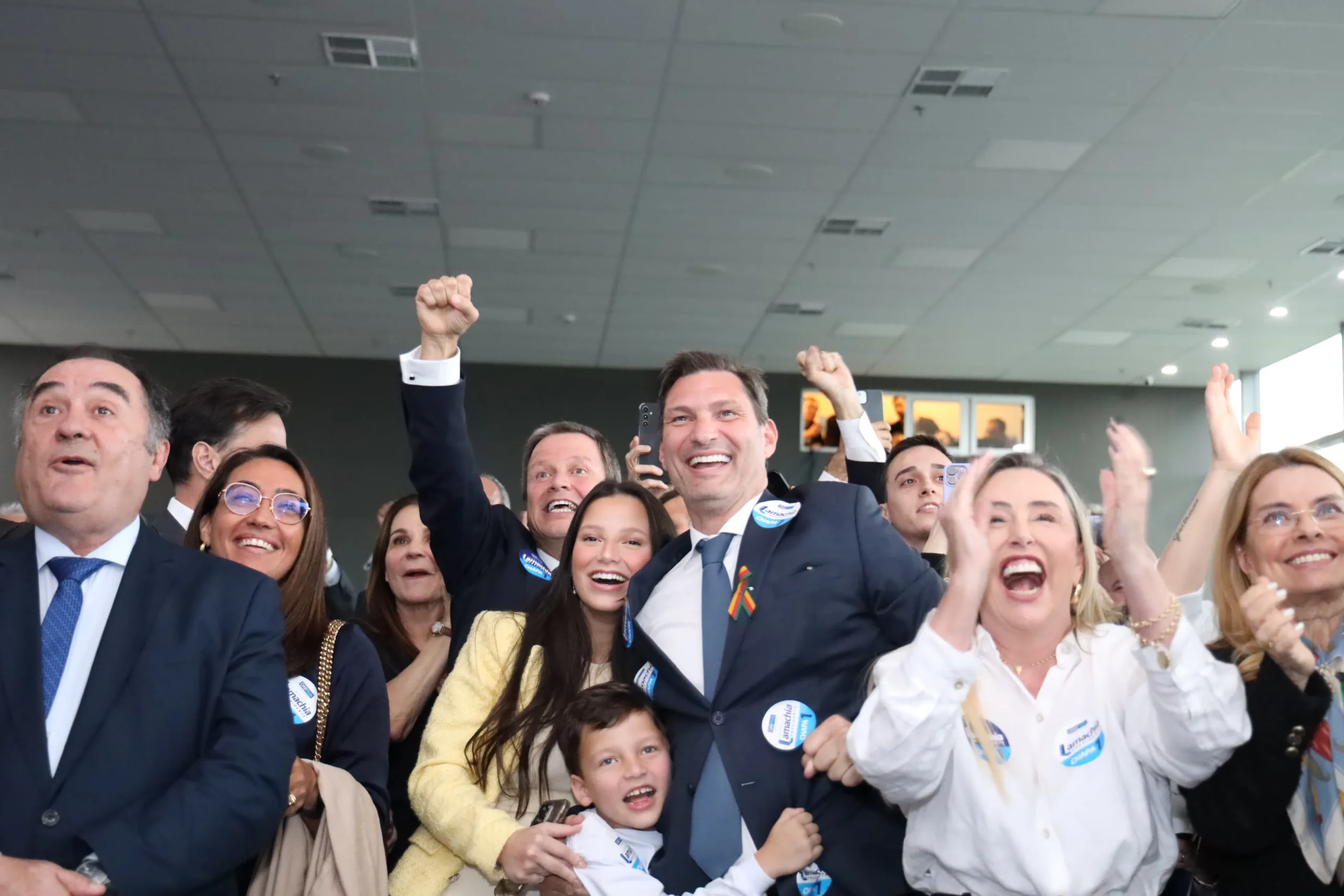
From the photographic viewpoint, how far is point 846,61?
713 centimetres

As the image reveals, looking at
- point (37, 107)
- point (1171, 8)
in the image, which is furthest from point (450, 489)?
point (37, 107)

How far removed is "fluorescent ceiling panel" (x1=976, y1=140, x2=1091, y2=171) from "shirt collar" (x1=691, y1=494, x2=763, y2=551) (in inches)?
231

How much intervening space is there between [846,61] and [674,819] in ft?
17.6

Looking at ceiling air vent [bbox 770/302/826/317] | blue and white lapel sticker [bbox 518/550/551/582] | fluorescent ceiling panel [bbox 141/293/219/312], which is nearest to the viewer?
blue and white lapel sticker [bbox 518/550/551/582]

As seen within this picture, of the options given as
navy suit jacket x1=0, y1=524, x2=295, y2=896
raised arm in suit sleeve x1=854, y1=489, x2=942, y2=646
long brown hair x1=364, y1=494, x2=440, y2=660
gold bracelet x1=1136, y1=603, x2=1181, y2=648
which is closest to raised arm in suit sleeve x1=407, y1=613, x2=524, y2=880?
navy suit jacket x1=0, y1=524, x2=295, y2=896

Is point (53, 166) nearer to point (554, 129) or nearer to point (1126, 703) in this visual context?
point (554, 129)

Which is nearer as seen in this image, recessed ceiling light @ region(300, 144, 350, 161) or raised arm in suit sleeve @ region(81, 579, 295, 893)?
raised arm in suit sleeve @ region(81, 579, 295, 893)

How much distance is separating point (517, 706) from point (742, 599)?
59cm

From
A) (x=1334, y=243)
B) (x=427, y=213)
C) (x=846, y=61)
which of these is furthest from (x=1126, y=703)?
(x=1334, y=243)

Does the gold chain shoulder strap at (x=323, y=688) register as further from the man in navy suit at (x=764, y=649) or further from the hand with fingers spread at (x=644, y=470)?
the hand with fingers spread at (x=644, y=470)

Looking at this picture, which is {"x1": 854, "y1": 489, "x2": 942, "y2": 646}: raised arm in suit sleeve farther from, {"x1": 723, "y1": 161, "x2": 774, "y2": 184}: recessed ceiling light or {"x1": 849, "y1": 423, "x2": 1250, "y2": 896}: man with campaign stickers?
{"x1": 723, "y1": 161, "x2": 774, "y2": 184}: recessed ceiling light

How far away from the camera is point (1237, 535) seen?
2.68 meters

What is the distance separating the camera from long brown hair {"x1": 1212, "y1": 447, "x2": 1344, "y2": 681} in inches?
103

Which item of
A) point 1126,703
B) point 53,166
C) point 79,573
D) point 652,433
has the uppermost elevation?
point 53,166
